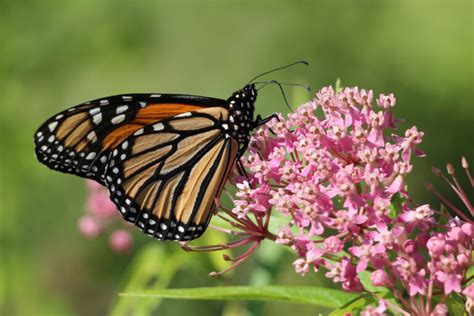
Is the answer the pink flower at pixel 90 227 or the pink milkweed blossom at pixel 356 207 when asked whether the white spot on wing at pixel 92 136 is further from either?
the pink flower at pixel 90 227

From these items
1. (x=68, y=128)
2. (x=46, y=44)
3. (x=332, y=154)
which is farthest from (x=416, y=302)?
(x=46, y=44)

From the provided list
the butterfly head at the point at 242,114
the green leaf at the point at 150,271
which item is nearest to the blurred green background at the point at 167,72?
the green leaf at the point at 150,271

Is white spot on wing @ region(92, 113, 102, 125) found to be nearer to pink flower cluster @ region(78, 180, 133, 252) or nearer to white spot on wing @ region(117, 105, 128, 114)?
white spot on wing @ region(117, 105, 128, 114)

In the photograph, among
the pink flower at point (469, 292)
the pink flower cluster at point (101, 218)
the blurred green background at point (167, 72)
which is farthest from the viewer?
the blurred green background at point (167, 72)

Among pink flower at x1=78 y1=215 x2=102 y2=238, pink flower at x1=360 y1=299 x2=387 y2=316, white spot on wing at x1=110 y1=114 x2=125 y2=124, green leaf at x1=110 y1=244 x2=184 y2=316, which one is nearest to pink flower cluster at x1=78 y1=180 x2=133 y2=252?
pink flower at x1=78 y1=215 x2=102 y2=238

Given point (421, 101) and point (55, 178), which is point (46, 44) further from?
point (421, 101)

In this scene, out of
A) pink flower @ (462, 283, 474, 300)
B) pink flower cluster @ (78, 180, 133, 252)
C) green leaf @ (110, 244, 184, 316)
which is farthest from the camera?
pink flower cluster @ (78, 180, 133, 252)
